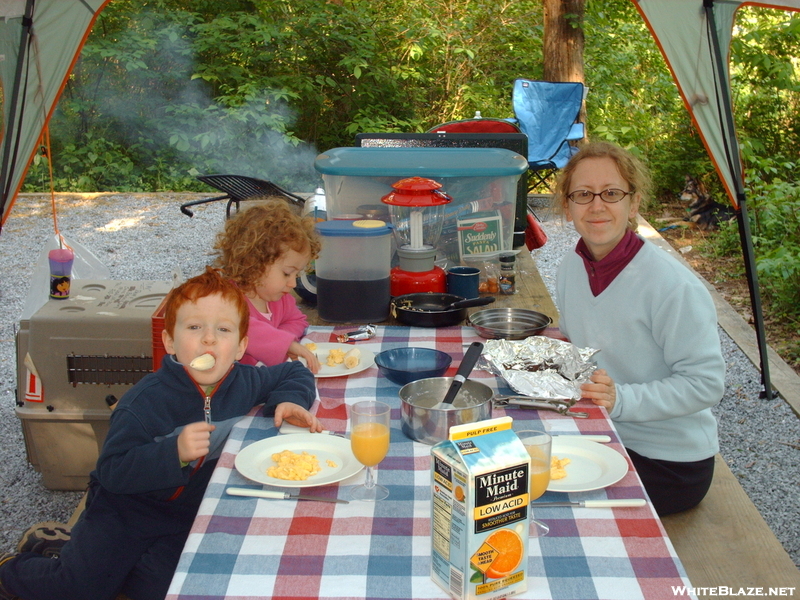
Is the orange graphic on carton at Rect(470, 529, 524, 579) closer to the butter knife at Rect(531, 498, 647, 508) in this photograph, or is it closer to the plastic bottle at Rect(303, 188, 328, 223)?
the butter knife at Rect(531, 498, 647, 508)

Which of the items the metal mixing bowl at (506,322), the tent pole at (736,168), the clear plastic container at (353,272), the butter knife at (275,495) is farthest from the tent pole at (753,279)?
the butter knife at (275,495)

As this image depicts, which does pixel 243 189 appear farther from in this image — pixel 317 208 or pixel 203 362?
pixel 203 362

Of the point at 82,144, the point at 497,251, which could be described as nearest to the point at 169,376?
the point at 497,251

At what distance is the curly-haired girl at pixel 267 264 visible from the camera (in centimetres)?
224

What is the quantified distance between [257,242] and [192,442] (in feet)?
2.79

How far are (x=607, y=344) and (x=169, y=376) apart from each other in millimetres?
1234

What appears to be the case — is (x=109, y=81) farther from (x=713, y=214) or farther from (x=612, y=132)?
(x=713, y=214)

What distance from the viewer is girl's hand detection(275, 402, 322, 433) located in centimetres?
174

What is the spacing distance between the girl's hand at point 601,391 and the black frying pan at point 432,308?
0.66m

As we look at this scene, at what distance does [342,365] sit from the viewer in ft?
7.23

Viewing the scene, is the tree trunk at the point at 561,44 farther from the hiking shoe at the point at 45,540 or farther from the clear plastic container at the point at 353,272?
the hiking shoe at the point at 45,540

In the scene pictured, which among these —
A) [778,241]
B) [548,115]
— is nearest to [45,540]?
[778,241]

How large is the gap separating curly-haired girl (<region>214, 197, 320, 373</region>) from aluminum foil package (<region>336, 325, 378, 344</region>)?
166 millimetres

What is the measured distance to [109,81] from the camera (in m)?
9.84
